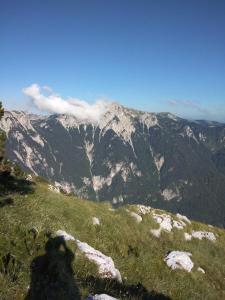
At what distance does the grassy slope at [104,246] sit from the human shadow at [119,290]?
0.88 feet

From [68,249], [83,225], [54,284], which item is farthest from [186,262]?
A: [54,284]

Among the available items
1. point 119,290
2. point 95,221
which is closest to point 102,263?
point 119,290

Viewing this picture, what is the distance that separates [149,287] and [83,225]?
8.06 metres

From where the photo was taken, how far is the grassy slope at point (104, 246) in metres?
13.3

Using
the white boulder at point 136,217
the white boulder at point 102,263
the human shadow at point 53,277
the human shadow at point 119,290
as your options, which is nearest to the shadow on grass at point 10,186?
the white boulder at point 102,263

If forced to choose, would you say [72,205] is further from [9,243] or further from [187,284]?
[9,243]

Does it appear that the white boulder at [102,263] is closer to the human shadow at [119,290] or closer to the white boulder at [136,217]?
the human shadow at [119,290]

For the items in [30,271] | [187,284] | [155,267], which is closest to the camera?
[30,271]

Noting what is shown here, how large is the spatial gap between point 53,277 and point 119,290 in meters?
3.42

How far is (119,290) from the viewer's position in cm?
1396

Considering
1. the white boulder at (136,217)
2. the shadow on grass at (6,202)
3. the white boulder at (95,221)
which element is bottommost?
the white boulder at (136,217)

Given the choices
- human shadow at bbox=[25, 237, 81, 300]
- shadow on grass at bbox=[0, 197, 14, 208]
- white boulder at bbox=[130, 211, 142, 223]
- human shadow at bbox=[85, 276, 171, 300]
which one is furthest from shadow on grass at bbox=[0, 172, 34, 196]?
human shadow at bbox=[85, 276, 171, 300]

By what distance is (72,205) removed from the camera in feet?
88.0

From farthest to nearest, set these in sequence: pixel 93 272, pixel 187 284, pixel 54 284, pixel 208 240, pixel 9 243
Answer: pixel 208 240 < pixel 187 284 < pixel 93 272 < pixel 9 243 < pixel 54 284
